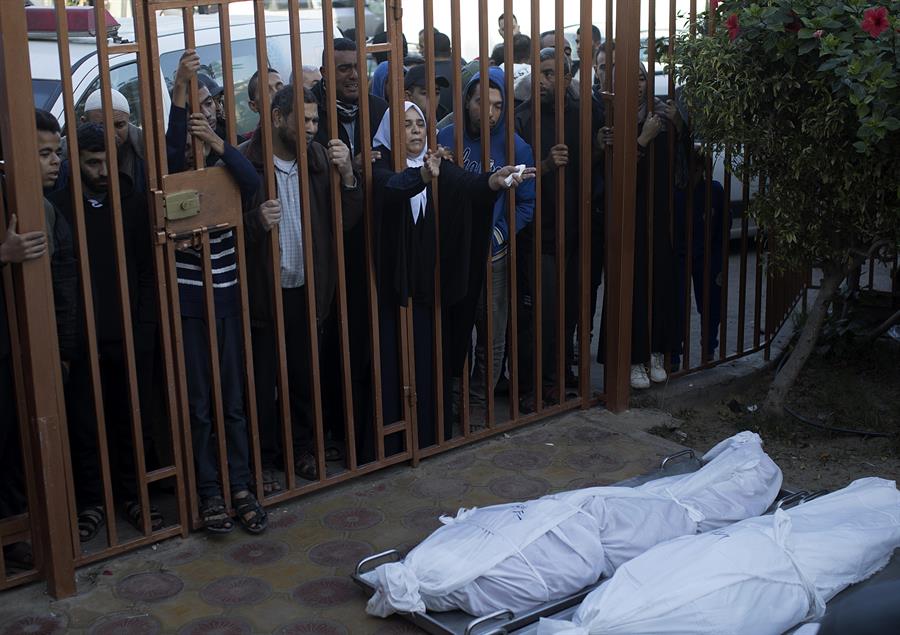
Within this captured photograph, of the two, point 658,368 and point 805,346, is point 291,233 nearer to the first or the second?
point 658,368

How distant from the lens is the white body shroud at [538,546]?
3811 mm

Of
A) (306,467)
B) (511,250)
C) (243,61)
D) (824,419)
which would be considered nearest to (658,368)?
(824,419)

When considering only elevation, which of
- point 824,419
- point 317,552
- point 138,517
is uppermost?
point 138,517

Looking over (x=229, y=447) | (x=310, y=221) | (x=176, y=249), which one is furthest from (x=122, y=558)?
(x=310, y=221)

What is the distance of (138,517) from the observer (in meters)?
4.54

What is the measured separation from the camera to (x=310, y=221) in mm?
4703

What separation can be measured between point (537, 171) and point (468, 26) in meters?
0.75

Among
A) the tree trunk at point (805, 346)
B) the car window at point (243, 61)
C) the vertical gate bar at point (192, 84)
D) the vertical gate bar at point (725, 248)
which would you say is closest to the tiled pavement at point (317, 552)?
the tree trunk at point (805, 346)

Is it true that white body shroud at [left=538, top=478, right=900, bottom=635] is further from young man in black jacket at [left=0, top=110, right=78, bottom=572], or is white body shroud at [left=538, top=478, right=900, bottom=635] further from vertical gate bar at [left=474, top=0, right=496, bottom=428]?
young man in black jacket at [left=0, top=110, right=78, bottom=572]

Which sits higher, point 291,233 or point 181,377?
point 291,233

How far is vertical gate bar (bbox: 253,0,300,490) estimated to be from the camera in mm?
4375

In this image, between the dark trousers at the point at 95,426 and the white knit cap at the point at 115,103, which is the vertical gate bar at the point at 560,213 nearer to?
the white knit cap at the point at 115,103

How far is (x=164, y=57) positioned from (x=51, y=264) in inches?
101

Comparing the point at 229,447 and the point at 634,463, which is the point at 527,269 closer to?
the point at 634,463
